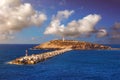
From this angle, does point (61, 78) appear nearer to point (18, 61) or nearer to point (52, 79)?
point (52, 79)

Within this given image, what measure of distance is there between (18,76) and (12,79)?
11.4 feet

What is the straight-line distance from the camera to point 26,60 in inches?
2820

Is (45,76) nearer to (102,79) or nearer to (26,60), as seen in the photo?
(102,79)

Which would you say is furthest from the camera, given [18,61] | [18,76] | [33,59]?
[33,59]

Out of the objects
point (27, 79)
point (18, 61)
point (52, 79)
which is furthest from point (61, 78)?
point (18, 61)

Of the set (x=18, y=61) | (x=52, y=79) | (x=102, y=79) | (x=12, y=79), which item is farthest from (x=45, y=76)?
(x=18, y=61)

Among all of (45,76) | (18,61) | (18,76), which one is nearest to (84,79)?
(45,76)

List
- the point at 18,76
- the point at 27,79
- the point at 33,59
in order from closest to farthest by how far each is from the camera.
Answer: the point at 27,79
the point at 18,76
the point at 33,59

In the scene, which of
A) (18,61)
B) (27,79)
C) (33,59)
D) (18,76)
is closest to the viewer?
(27,79)

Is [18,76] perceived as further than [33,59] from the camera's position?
No

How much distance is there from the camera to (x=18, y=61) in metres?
70.1

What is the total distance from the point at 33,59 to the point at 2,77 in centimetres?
2728

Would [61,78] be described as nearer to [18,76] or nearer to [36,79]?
[36,79]

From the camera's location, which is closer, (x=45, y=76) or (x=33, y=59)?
(x=45, y=76)
